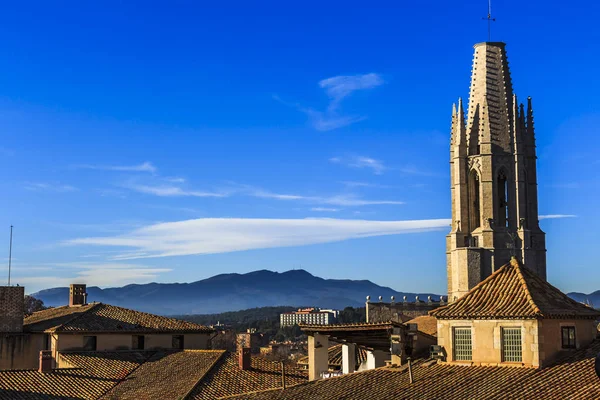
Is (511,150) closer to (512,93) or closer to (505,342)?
(512,93)

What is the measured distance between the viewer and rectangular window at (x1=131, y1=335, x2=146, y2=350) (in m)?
61.2

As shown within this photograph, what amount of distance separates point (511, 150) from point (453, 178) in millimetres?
6315

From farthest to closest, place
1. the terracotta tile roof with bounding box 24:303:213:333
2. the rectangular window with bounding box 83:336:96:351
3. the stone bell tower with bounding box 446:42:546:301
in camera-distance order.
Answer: the stone bell tower with bounding box 446:42:546:301 → the terracotta tile roof with bounding box 24:303:213:333 → the rectangular window with bounding box 83:336:96:351

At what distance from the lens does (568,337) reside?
30.3 metres

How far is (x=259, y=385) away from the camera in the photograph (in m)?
47.7

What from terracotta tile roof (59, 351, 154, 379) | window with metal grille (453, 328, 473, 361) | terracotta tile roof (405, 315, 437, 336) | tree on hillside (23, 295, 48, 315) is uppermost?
tree on hillside (23, 295, 48, 315)

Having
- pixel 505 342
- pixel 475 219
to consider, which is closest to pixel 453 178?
pixel 475 219

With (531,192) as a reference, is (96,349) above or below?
below

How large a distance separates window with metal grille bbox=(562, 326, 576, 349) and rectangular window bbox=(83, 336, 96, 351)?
3692 cm

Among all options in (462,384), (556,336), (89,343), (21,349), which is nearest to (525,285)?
(556,336)

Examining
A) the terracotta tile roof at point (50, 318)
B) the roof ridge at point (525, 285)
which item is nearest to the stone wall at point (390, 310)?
the terracotta tile roof at point (50, 318)

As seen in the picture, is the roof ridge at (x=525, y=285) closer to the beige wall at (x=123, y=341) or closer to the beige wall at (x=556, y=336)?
the beige wall at (x=556, y=336)

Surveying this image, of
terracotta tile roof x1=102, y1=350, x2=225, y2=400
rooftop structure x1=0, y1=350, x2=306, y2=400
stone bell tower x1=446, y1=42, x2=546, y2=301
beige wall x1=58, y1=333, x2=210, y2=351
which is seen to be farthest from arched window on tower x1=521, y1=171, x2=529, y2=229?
rooftop structure x1=0, y1=350, x2=306, y2=400

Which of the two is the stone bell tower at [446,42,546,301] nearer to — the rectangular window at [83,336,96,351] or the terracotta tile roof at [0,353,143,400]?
the rectangular window at [83,336,96,351]
